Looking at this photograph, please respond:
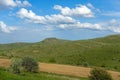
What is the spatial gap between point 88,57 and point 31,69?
215ft

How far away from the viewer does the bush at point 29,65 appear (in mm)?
48325

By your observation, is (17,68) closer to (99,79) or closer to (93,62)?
(99,79)

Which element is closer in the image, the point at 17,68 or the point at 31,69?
the point at 17,68

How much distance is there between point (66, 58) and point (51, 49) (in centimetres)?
6634

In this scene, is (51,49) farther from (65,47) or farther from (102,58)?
(102,58)

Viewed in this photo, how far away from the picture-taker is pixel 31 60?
49344mm

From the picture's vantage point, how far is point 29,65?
48.7 m

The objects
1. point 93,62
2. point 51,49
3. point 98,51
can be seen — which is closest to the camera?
point 93,62

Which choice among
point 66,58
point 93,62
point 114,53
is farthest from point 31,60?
point 114,53

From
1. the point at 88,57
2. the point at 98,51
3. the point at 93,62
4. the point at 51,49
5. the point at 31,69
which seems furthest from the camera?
the point at 51,49

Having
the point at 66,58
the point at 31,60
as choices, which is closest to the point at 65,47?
the point at 66,58

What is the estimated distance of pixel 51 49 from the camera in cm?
17925

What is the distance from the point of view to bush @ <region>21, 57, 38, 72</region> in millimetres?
48325

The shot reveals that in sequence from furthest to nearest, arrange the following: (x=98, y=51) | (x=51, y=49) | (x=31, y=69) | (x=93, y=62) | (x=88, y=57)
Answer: (x=51, y=49) < (x=98, y=51) < (x=88, y=57) < (x=93, y=62) < (x=31, y=69)
